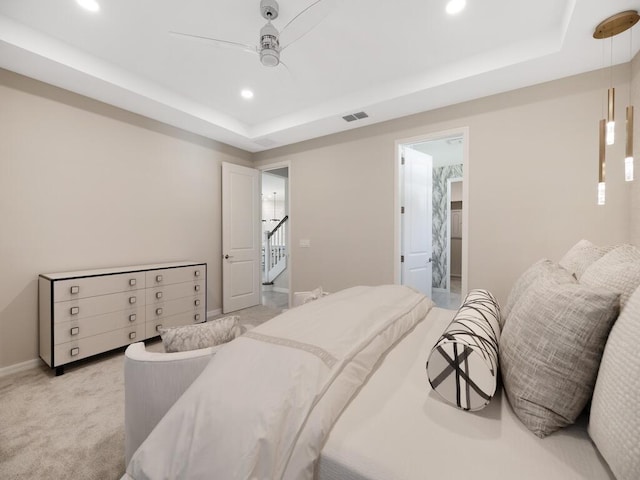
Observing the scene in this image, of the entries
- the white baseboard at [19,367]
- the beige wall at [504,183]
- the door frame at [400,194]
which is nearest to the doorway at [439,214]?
the door frame at [400,194]

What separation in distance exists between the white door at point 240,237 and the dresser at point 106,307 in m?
0.90

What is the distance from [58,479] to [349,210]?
3.37 metres

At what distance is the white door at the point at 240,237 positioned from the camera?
14.2ft

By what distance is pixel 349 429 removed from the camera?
2.76 feet

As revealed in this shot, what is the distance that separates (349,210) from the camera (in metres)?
3.84

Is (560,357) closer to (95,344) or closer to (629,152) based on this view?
(629,152)

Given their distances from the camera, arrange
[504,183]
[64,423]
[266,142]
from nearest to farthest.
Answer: [64,423] → [504,183] → [266,142]

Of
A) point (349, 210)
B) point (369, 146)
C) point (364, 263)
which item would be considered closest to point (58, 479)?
point (364, 263)

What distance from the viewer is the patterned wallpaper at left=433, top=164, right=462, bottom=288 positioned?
5.83 metres

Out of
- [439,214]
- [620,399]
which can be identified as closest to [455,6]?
[620,399]

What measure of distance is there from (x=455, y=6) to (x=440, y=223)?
4504 millimetres

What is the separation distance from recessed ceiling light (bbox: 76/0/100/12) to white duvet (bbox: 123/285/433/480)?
2550 millimetres

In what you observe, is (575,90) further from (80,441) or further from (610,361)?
(80,441)

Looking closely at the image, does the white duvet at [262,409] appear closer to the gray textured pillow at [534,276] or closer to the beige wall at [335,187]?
the gray textured pillow at [534,276]
